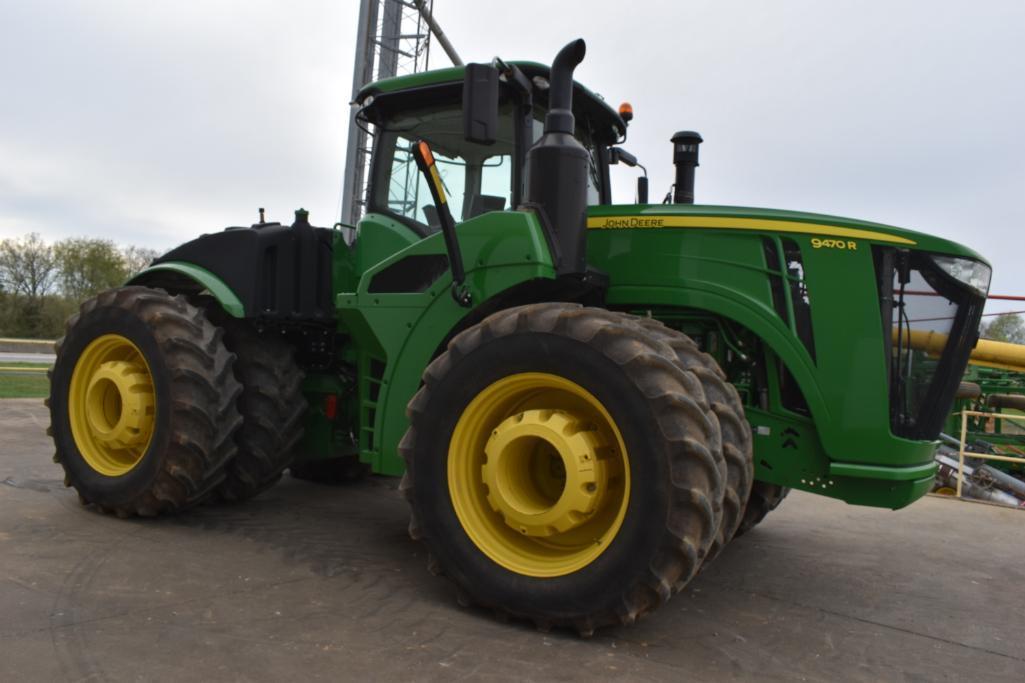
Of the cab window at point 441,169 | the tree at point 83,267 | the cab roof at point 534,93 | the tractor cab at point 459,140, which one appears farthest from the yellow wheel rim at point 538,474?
the tree at point 83,267

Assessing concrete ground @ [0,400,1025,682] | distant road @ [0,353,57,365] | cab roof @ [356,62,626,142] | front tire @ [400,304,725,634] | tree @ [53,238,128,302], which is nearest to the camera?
concrete ground @ [0,400,1025,682]

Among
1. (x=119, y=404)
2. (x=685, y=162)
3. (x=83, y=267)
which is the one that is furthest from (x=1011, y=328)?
(x=83, y=267)

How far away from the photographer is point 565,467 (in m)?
3.20

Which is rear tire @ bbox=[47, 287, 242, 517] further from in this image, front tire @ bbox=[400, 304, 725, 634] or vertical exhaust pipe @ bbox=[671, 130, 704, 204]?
vertical exhaust pipe @ bbox=[671, 130, 704, 204]

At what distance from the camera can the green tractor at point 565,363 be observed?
2988mm

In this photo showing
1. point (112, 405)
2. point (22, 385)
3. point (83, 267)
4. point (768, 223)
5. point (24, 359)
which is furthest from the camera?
Answer: point (83, 267)

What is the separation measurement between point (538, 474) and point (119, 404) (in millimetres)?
3014

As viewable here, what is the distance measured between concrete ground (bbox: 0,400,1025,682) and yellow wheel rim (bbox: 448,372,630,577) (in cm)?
34

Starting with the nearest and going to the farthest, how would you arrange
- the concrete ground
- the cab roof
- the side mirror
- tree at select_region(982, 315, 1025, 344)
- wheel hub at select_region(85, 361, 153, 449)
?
1. the concrete ground
2. the side mirror
3. the cab roof
4. wheel hub at select_region(85, 361, 153, 449)
5. tree at select_region(982, 315, 1025, 344)

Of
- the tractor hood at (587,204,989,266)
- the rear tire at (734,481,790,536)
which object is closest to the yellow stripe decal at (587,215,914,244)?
the tractor hood at (587,204,989,266)

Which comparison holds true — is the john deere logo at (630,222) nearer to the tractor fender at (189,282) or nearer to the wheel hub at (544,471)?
the wheel hub at (544,471)

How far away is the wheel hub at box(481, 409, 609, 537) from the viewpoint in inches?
120

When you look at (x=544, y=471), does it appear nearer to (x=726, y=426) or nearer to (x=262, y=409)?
(x=726, y=426)

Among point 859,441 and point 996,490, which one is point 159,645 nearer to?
point 859,441
